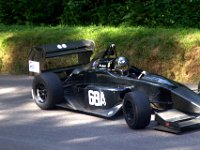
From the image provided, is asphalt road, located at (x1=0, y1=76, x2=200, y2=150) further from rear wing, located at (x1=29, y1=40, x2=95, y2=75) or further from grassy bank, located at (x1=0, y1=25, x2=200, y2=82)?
grassy bank, located at (x1=0, y1=25, x2=200, y2=82)

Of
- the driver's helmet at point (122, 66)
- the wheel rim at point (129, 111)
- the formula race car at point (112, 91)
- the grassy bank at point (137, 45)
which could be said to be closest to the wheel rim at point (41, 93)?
the formula race car at point (112, 91)

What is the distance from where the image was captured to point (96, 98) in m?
8.98

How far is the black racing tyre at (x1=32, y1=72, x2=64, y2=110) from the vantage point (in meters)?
9.45

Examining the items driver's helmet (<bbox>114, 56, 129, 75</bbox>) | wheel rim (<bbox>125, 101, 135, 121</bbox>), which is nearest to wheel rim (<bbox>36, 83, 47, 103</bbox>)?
driver's helmet (<bbox>114, 56, 129, 75</bbox>)

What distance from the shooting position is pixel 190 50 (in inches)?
460

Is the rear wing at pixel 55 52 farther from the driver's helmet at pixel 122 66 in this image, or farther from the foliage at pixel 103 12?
the foliage at pixel 103 12

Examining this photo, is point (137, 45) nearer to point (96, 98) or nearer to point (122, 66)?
point (122, 66)

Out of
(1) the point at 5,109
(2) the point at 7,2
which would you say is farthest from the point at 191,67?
(2) the point at 7,2

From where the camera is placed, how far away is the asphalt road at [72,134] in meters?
7.48

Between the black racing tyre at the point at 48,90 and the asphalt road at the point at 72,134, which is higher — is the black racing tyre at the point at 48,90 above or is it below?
above

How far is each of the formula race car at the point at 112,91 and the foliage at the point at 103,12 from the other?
229 inches

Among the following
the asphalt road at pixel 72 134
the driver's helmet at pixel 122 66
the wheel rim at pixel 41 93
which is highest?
the driver's helmet at pixel 122 66

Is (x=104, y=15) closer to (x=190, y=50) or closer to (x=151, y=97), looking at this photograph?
(x=190, y=50)

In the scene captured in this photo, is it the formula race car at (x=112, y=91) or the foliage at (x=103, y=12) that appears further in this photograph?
the foliage at (x=103, y=12)
